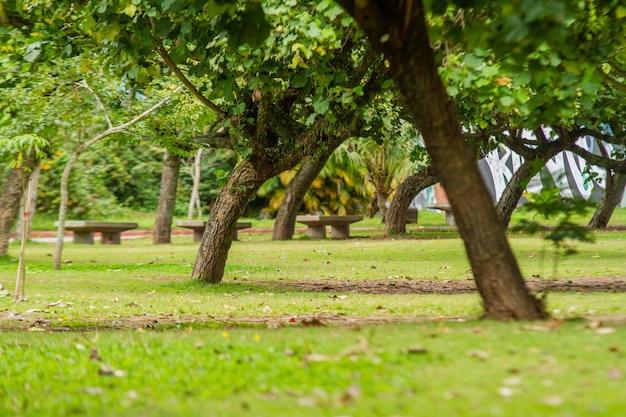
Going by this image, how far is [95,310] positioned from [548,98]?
6.13 metres

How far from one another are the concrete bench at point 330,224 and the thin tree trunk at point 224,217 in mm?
12660

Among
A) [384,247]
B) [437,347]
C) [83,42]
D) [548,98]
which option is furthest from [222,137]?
[437,347]

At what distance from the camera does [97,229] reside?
27.4 meters

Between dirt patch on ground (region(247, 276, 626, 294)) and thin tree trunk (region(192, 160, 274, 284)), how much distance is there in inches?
39.4

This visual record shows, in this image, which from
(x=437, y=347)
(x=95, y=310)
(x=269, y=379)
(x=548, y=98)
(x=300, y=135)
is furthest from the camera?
(x=300, y=135)

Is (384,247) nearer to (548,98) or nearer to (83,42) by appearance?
(83,42)

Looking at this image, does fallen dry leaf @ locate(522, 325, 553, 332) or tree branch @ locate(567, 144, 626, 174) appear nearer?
fallen dry leaf @ locate(522, 325, 553, 332)

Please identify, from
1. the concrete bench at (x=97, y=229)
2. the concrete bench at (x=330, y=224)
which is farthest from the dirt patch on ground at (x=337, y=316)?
the concrete bench at (x=97, y=229)

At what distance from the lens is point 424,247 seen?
2173cm

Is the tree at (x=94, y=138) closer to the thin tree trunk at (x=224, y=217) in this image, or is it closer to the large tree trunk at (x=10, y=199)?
the large tree trunk at (x=10, y=199)

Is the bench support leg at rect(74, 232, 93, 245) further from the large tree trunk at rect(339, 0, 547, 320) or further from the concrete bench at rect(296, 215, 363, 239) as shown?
the large tree trunk at rect(339, 0, 547, 320)

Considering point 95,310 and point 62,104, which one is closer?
point 95,310

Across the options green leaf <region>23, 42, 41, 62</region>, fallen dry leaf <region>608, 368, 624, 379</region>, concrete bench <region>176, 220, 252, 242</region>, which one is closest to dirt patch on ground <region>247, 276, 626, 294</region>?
green leaf <region>23, 42, 41, 62</region>

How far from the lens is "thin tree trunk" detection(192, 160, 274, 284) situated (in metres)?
13.5
